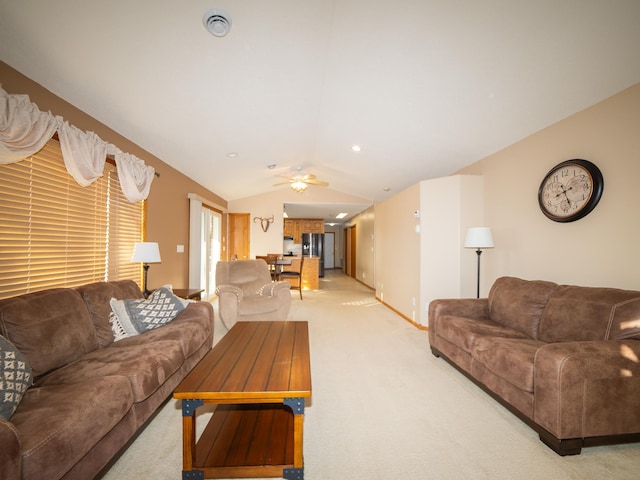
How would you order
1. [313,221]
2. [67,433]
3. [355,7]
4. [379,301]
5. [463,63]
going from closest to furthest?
1. [67,433]
2. [355,7]
3. [463,63]
4. [379,301]
5. [313,221]

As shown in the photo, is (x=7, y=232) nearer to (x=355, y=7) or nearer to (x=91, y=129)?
(x=91, y=129)

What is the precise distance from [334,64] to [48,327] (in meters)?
2.94

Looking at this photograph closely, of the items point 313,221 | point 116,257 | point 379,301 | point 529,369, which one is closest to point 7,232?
point 116,257

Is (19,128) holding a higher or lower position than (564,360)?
higher

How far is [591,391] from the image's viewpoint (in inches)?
62.4

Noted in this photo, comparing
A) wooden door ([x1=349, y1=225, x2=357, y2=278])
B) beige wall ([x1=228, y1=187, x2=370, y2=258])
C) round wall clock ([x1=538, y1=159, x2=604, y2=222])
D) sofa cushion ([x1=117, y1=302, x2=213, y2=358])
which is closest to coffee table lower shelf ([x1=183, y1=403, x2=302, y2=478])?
sofa cushion ([x1=117, y1=302, x2=213, y2=358])

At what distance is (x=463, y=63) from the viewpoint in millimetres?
2211

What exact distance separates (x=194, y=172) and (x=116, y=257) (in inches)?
88.6

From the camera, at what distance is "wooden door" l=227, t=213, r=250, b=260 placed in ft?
25.0

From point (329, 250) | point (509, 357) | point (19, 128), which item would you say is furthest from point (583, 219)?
point (329, 250)

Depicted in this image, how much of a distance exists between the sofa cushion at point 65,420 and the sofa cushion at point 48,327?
25cm

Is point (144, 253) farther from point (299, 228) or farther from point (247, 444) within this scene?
point (299, 228)

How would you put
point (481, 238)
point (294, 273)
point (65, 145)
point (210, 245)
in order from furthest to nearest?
1. point (294, 273)
2. point (210, 245)
3. point (481, 238)
4. point (65, 145)

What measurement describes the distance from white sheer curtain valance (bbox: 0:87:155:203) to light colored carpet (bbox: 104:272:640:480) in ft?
6.65
